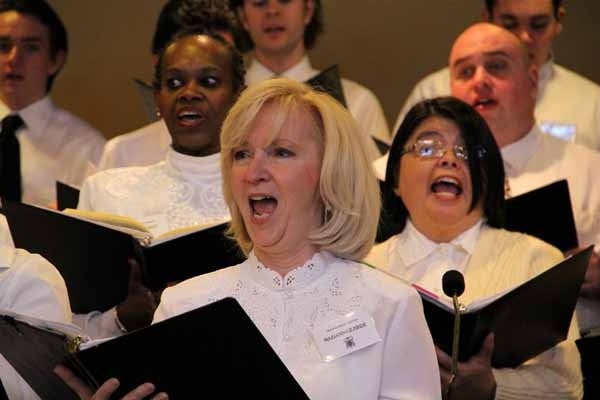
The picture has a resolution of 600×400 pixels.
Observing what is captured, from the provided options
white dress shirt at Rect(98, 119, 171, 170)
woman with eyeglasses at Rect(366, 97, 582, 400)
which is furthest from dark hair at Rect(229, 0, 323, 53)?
woman with eyeglasses at Rect(366, 97, 582, 400)

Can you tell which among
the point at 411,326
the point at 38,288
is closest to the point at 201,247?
the point at 38,288

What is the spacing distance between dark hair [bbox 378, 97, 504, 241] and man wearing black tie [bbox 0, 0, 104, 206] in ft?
5.26

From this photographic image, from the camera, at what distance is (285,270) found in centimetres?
298

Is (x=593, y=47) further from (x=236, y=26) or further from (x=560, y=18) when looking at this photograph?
(x=236, y=26)

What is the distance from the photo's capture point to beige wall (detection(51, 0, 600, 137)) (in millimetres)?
6191

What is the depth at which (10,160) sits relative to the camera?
518 centimetres

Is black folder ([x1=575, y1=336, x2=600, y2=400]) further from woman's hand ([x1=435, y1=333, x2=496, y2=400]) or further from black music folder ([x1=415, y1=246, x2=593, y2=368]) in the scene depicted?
woman's hand ([x1=435, y1=333, x2=496, y2=400])

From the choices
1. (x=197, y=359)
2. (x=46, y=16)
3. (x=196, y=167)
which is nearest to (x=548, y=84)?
(x=196, y=167)

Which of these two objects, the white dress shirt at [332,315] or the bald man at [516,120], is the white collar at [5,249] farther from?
the bald man at [516,120]

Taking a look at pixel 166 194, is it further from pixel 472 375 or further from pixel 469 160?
pixel 472 375

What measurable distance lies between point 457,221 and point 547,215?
33 centimetres

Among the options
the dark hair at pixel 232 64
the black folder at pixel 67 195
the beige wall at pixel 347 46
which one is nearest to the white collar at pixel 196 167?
the dark hair at pixel 232 64

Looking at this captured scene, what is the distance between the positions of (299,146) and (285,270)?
0.87 feet

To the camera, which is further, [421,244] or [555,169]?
[555,169]
